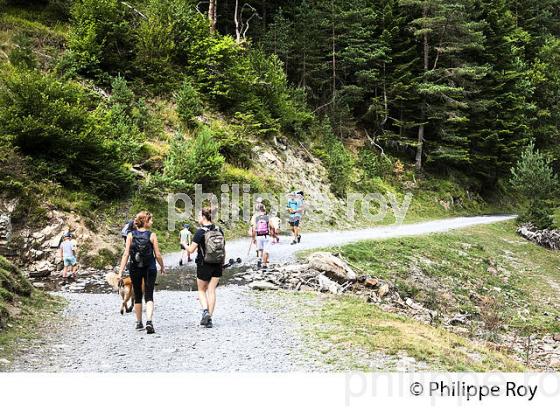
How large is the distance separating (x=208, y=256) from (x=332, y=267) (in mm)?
5603

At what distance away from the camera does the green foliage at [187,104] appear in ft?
73.6

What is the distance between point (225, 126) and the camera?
938 inches

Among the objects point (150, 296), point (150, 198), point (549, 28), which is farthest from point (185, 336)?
point (549, 28)

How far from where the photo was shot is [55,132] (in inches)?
557

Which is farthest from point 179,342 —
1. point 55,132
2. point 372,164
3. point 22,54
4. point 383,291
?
point 372,164

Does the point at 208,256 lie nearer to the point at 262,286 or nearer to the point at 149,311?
the point at 149,311

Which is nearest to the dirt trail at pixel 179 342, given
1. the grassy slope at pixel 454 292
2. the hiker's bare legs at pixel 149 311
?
the hiker's bare legs at pixel 149 311

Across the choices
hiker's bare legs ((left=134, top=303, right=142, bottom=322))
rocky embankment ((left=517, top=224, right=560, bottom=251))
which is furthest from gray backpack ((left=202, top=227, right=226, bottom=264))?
rocky embankment ((left=517, top=224, right=560, bottom=251))

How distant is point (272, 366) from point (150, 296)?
2667 mm

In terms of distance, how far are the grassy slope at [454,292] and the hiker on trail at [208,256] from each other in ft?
6.64

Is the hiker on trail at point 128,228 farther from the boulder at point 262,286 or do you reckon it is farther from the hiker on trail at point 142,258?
the boulder at point 262,286

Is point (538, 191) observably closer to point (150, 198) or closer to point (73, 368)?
point (150, 198)

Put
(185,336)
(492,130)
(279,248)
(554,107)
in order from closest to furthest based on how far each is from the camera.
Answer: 1. (185,336)
2. (279,248)
3. (492,130)
4. (554,107)

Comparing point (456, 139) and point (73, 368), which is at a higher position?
point (456, 139)
